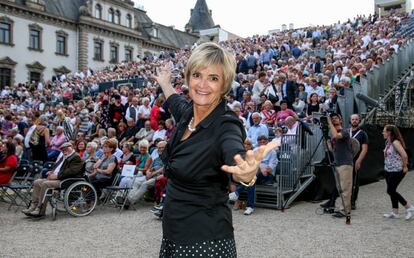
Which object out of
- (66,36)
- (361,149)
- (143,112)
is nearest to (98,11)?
(66,36)

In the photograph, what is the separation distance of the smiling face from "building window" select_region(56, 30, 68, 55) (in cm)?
4503

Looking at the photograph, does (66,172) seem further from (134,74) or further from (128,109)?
(134,74)

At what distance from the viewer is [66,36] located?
4503cm

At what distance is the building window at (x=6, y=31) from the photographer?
38406 millimetres

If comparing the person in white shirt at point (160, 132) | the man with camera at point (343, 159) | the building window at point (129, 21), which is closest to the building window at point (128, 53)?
the building window at point (129, 21)

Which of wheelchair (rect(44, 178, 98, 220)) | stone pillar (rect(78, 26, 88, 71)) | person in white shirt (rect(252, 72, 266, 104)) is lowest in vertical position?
wheelchair (rect(44, 178, 98, 220))

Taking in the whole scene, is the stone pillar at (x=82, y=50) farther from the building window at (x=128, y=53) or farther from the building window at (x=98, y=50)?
the building window at (x=128, y=53)

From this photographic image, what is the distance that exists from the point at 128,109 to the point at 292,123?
5981 mm

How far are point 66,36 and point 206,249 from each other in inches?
1839

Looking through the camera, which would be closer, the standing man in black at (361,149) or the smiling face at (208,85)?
the smiling face at (208,85)

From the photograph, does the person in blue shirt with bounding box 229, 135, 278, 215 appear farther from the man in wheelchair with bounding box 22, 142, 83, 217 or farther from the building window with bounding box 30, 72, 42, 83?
the building window with bounding box 30, 72, 42, 83

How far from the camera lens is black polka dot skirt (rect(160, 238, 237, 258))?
6.51 ft

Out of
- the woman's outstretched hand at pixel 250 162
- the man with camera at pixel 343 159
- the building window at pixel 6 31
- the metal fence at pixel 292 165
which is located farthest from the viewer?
the building window at pixel 6 31

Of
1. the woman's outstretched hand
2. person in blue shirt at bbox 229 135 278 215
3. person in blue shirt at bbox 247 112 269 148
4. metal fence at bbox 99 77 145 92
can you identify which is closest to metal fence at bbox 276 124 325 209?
person in blue shirt at bbox 229 135 278 215
